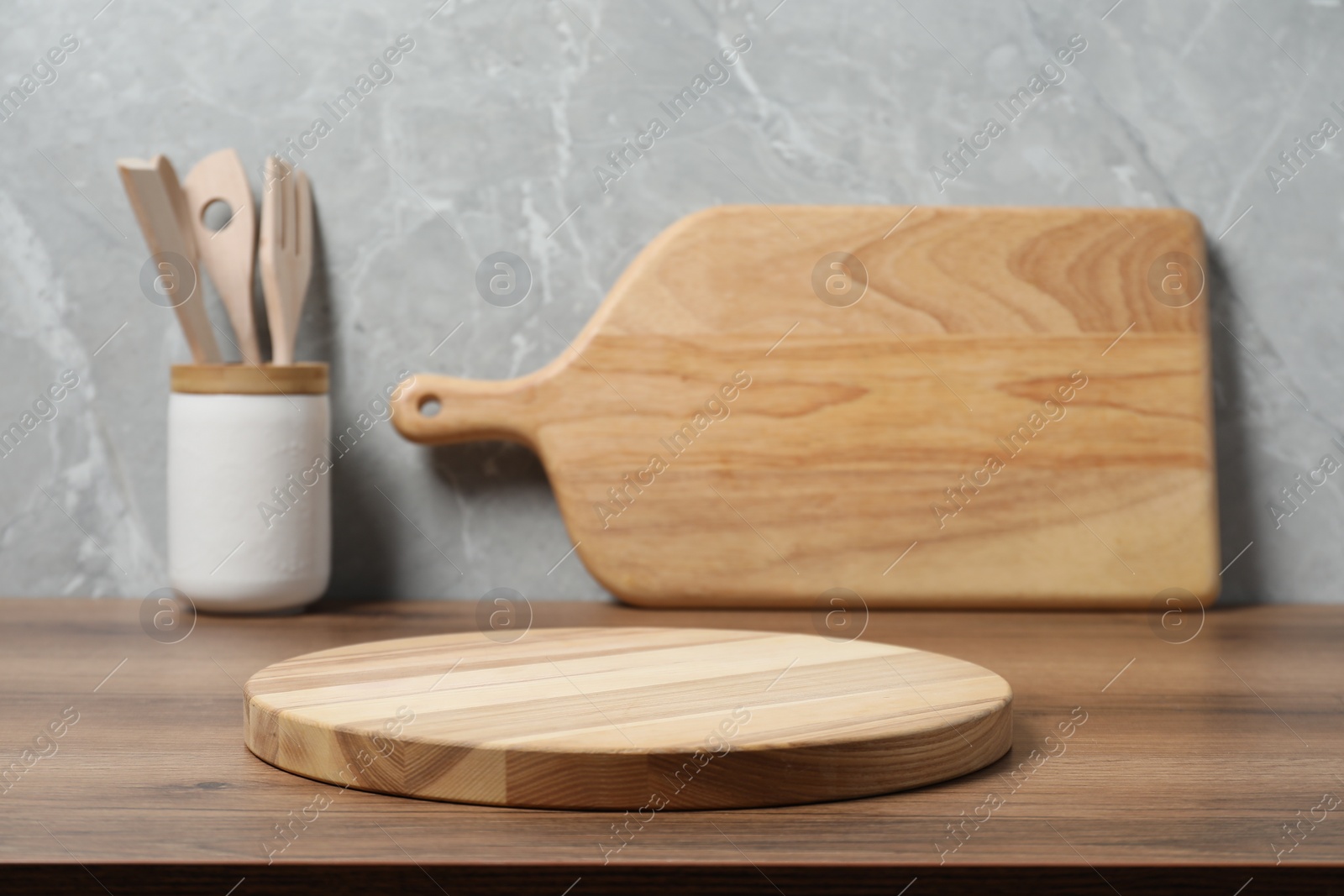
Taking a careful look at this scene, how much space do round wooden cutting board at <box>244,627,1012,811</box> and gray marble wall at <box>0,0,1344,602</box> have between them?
44cm

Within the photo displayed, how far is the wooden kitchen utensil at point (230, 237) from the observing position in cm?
101

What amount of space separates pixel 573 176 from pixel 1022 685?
0.59m

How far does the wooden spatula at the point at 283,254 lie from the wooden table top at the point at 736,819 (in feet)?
1.16

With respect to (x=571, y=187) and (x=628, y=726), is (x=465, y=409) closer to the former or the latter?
(x=571, y=187)

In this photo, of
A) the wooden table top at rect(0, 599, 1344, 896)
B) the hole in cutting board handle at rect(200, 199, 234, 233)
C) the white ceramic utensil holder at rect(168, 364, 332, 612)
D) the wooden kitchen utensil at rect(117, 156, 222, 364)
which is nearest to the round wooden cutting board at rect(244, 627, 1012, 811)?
the wooden table top at rect(0, 599, 1344, 896)

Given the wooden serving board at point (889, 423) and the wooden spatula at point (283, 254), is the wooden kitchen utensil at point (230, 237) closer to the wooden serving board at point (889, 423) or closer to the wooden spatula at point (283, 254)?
the wooden spatula at point (283, 254)

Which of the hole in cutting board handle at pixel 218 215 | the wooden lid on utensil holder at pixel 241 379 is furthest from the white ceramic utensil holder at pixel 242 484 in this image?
the hole in cutting board handle at pixel 218 215

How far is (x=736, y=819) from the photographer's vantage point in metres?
0.47

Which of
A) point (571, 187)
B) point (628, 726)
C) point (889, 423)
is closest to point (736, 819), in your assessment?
point (628, 726)

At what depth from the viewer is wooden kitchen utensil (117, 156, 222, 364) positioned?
96 cm

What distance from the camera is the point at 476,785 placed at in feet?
1.59

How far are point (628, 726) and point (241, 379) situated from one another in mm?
567

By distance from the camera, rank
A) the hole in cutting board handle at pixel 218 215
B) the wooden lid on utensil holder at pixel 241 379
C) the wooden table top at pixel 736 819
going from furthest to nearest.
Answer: the hole in cutting board handle at pixel 218 215 < the wooden lid on utensil holder at pixel 241 379 < the wooden table top at pixel 736 819

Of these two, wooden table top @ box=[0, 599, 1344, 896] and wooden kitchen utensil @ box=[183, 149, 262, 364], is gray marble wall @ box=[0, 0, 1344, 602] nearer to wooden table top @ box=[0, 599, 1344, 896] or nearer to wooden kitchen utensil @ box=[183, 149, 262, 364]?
wooden kitchen utensil @ box=[183, 149, 262, 364]
